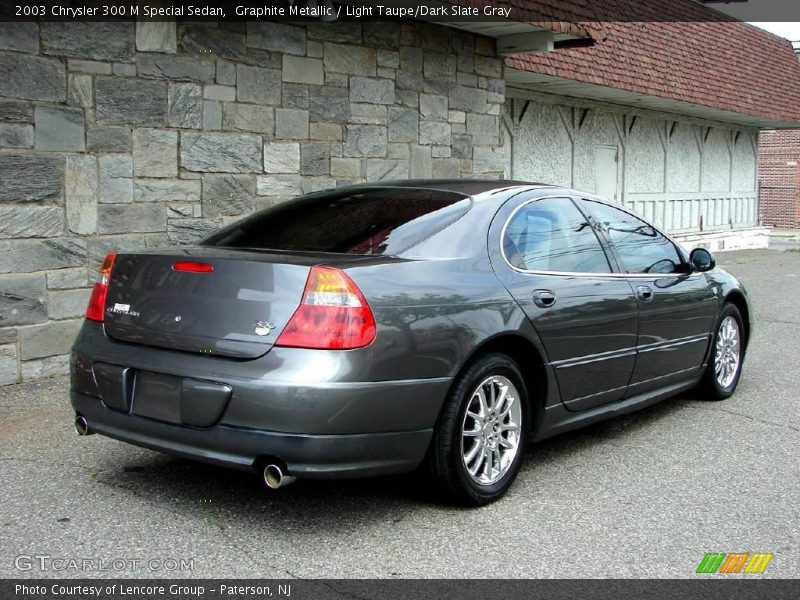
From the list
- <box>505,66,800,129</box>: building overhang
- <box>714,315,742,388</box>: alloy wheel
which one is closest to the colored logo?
<box>714,315,742,388</box>: alloy wheel

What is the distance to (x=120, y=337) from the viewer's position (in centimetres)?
421

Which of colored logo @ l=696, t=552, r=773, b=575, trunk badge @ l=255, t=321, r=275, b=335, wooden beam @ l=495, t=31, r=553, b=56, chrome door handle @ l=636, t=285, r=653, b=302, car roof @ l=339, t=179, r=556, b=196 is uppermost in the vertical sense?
wooden beam @ l=495, t=31, r=553, b=56

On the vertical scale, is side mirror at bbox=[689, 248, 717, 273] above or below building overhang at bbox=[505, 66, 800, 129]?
below

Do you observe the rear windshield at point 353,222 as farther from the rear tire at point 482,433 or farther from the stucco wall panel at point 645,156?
the stucco wall panel at point 645,156

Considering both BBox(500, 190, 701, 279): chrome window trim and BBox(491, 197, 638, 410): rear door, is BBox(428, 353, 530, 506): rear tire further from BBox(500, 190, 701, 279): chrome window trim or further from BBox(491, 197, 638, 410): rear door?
BBox(500, 190, 701, 279): chrome window trim

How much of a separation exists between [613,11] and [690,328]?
9.61m

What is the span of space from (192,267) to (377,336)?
2.96ft

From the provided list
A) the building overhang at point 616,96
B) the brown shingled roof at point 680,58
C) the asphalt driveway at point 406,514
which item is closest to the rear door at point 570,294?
the asphalt driveway at point 406,514

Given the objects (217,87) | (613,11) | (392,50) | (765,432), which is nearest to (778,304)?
(613,11)

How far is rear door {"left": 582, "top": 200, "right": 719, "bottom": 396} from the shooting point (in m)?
5.50

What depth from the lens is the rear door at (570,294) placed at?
468 centimetres

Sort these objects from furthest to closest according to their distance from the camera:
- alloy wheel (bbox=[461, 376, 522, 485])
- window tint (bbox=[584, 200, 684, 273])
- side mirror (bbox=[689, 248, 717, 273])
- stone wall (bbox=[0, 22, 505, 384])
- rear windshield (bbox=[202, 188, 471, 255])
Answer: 1. stone wall (bbox=[0, 22, 505, 384])
2. side mirror (bbox=[689, 248, 717, 273])
3. window tint (bbox=[584, 200, 684, 273])
4. rear windshield (bbox=[202, 188, 471, 255])
5. alloy wheel (bbox=[461, 376, 522, 485])

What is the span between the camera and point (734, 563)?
148 inches

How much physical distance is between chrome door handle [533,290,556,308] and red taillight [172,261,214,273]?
5.24 feet
